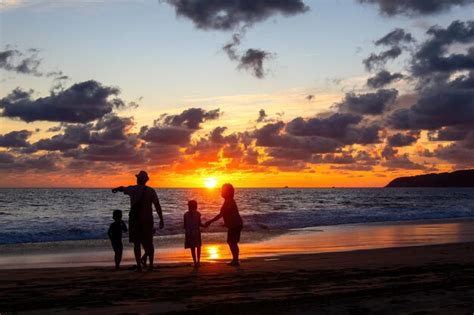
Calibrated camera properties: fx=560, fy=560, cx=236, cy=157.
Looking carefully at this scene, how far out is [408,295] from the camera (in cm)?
834

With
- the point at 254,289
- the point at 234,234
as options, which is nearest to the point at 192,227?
the point at 234,234

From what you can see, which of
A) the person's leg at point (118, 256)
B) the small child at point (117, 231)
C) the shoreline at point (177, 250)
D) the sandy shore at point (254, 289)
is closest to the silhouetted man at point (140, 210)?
the sandy shore at point (254, 289)

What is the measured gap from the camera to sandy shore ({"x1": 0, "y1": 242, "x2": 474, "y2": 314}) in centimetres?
751

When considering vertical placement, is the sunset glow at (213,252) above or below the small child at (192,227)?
below

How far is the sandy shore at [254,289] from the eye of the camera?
296 inches

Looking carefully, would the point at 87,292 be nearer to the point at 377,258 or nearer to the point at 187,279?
the point at 187,279

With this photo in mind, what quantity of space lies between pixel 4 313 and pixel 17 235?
75.1ft

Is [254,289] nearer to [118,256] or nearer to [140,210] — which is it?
[140,210]

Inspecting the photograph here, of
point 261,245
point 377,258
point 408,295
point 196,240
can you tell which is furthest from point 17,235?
point 408,295

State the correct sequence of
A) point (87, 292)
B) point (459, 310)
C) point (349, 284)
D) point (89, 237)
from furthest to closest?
point (89, 237) < point (349, 284) < point (87, 292) < point (459, 310)

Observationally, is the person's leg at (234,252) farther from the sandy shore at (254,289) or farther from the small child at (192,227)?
the small child at (192,227)

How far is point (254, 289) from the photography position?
8.97m

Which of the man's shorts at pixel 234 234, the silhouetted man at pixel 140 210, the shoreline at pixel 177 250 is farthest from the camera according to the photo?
the shoreline at pixel 177 250

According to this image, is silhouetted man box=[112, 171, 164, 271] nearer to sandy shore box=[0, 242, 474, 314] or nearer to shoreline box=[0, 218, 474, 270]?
sandy shore box=[0, 242, 474, 314]
